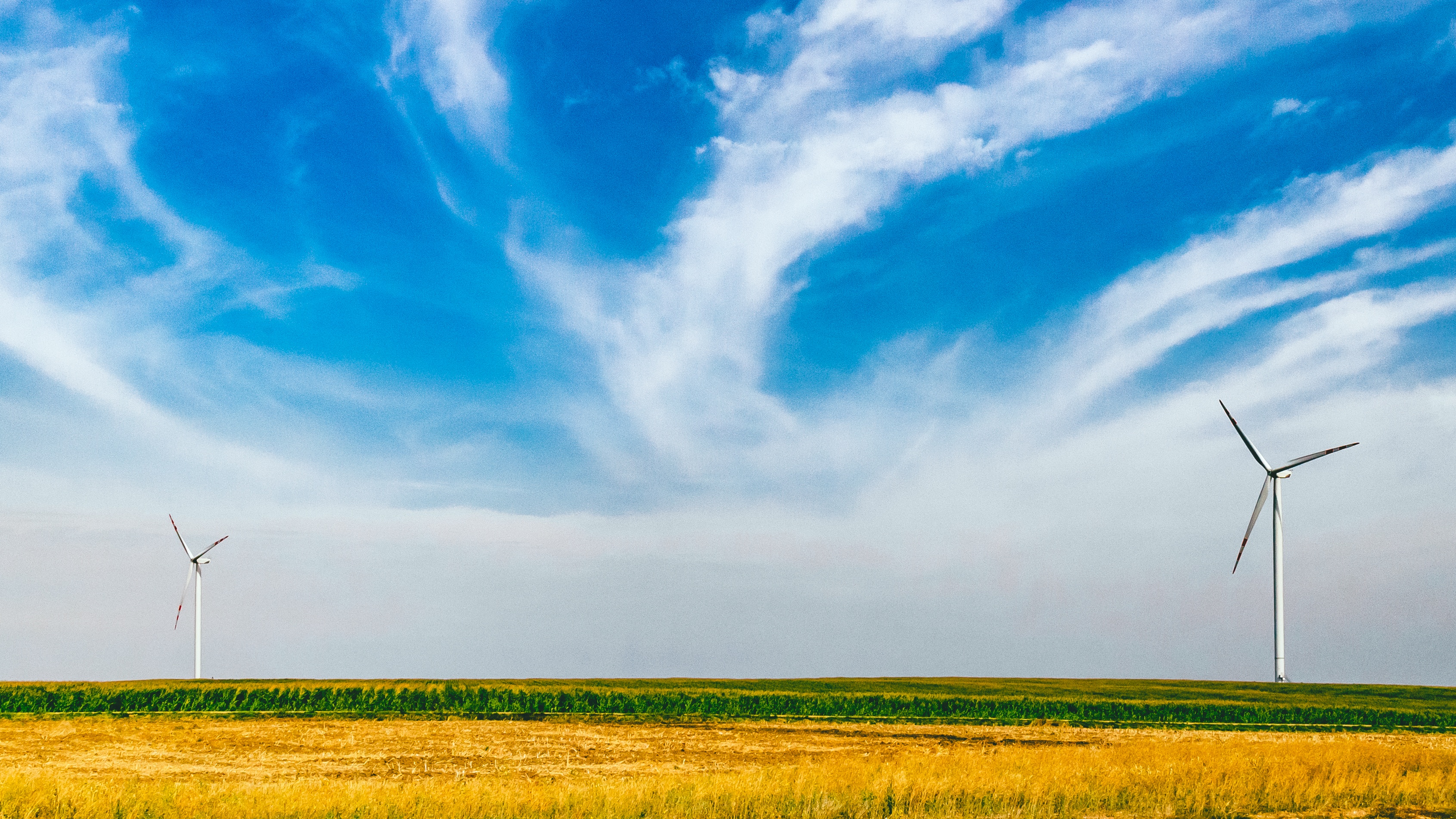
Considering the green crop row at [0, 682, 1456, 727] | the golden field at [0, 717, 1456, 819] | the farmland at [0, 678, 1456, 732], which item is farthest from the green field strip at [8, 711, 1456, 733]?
the golden field at [0, 717, 1456, 819]

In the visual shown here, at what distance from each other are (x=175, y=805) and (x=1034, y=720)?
45256 millimetres

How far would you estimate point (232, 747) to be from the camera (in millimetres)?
39781

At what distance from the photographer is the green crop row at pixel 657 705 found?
2277 inches

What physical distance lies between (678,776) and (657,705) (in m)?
33.8

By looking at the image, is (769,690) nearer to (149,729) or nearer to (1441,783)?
(149,729)

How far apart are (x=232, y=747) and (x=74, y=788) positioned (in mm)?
18447

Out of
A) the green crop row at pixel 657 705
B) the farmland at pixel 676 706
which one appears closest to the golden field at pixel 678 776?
the farmland at pixel 676 706

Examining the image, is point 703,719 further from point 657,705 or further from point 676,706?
point 657,705

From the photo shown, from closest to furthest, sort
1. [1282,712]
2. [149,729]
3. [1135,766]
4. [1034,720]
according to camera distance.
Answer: [1135,766]
[149,729]
[1034,720]
[1282,712]

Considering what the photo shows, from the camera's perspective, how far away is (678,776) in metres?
26.7

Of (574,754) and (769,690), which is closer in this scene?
(574,754)

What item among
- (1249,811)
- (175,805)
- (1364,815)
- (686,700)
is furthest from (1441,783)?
(686,700)

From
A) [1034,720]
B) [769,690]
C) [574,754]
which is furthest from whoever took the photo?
[769,690]

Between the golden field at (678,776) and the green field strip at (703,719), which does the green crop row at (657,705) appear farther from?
the golden field at (678,776)
